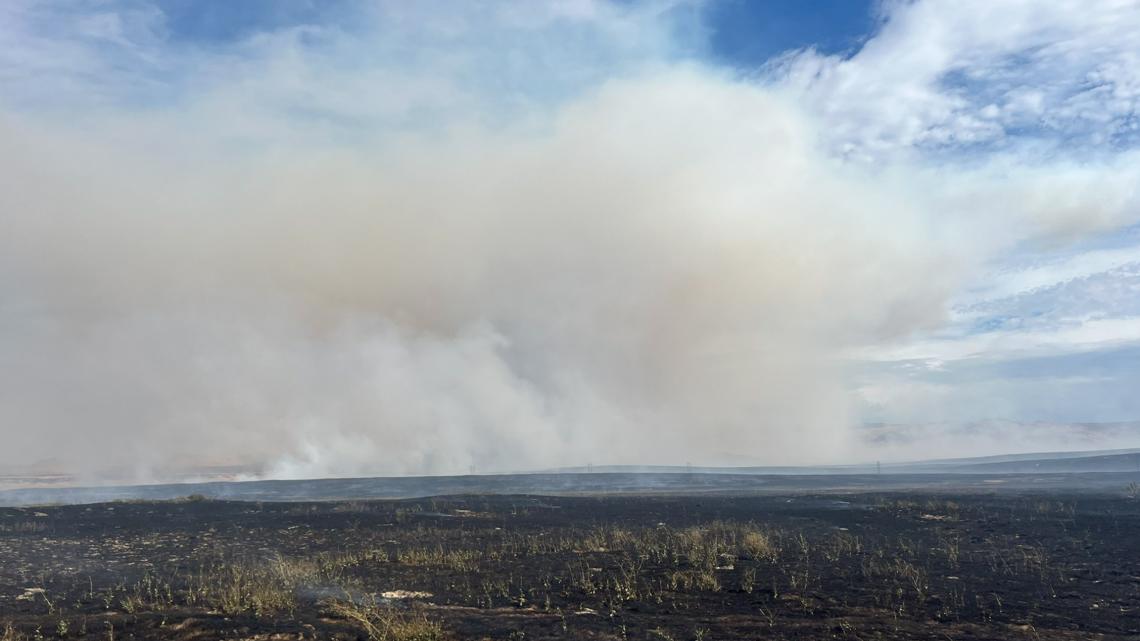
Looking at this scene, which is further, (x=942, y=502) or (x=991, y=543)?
(x=942, y=502)

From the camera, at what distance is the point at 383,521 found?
122 feet

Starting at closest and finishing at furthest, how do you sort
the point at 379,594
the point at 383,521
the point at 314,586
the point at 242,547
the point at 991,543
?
the point at 379,594 → the point at 314,586 → the point at 991,543 → the point at 242,547 → the point at 383,521

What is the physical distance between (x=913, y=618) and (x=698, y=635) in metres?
4.95

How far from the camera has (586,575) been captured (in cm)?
2081

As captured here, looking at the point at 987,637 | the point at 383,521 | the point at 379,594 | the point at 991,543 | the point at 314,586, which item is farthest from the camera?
the point at 383,521

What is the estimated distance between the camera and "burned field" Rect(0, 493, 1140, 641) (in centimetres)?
1479

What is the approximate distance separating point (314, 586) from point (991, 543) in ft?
76.8

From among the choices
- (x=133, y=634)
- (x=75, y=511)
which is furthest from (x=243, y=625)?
(x=75, y=511)

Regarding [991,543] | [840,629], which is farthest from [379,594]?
[991,543]

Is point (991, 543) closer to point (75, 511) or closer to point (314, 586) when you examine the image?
point (314, 586)

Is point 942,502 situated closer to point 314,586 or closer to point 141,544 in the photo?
point 314,586

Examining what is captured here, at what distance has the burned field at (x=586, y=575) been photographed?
14.8 m

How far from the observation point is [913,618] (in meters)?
15.1

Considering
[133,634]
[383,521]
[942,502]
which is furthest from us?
[942,502]
